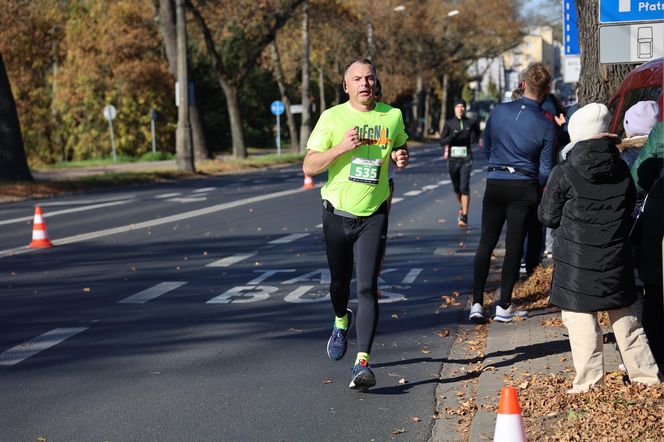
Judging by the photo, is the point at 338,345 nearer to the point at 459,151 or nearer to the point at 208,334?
the point at 208,334

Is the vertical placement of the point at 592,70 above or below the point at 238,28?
below

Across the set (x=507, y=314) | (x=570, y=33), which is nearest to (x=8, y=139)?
(x=570, y=33)

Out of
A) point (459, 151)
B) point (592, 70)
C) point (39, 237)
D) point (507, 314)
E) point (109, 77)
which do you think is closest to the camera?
point (507, 314)

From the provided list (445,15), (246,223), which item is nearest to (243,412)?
(246,223)

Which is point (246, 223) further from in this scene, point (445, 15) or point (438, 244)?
point (445, 15)

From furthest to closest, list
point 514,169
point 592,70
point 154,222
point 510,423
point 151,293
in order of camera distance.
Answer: point 154,222 < point 151,293 < point 592,70 < point 514,169 < point 510,423

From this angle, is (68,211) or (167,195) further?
(167,195)

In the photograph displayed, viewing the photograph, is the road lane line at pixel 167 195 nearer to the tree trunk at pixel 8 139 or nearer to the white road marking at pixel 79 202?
the white road marking at pixel 79 202

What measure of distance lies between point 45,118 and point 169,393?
163 ft

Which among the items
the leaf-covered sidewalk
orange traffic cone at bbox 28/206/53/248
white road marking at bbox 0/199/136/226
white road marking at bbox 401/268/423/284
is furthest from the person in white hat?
white road marking at bbox 0/199/136/226

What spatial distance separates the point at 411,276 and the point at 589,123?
599cm

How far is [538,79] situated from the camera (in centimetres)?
859

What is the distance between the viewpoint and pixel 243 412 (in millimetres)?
6262

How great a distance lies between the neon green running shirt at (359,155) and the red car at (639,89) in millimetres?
2274
